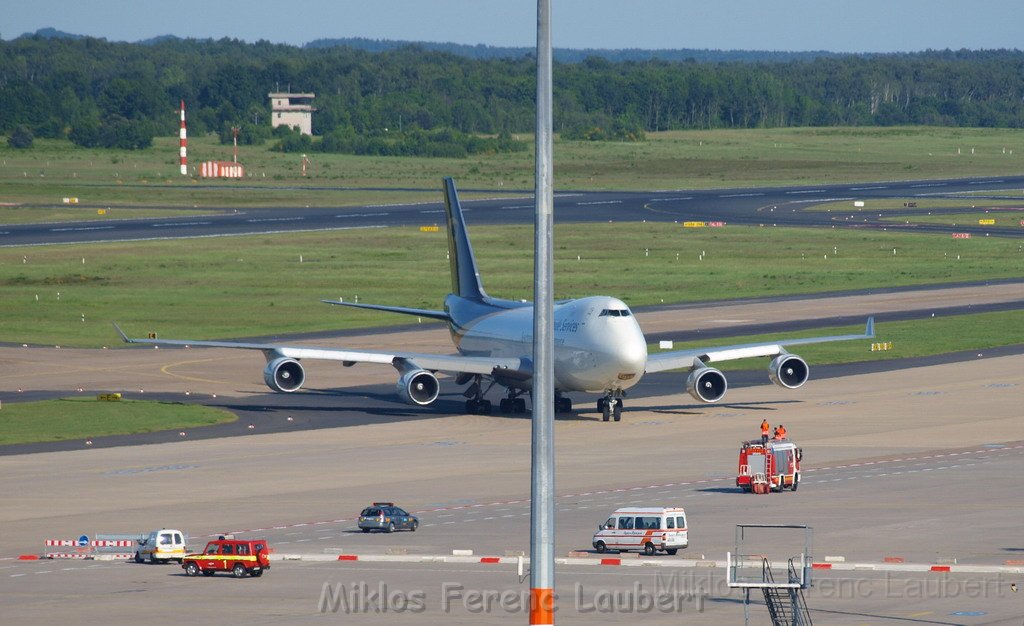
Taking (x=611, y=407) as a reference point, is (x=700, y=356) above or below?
above

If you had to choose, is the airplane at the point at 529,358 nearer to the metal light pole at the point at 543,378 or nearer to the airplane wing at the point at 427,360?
the airplane wing at the point at 427,360

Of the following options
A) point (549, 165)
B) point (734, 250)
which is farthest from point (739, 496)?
point (734, 250)

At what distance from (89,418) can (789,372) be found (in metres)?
29.3

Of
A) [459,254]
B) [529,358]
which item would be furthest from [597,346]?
[459,254]

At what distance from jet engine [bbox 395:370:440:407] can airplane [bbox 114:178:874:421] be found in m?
0.04

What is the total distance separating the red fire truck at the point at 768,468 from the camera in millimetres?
53062

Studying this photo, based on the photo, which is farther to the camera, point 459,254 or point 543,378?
point 459,254

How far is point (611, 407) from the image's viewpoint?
70000mm

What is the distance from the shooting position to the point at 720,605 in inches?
1388

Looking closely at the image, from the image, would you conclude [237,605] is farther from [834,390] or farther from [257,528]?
[834,390]

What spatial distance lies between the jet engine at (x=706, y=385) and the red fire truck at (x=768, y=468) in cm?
1606

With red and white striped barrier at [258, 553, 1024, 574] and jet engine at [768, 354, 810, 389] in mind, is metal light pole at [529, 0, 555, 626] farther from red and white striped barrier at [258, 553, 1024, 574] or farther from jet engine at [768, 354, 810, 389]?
jet engine at [768, 354, 810, 389]

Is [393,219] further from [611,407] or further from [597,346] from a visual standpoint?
[597,346]

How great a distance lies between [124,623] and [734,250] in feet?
401
